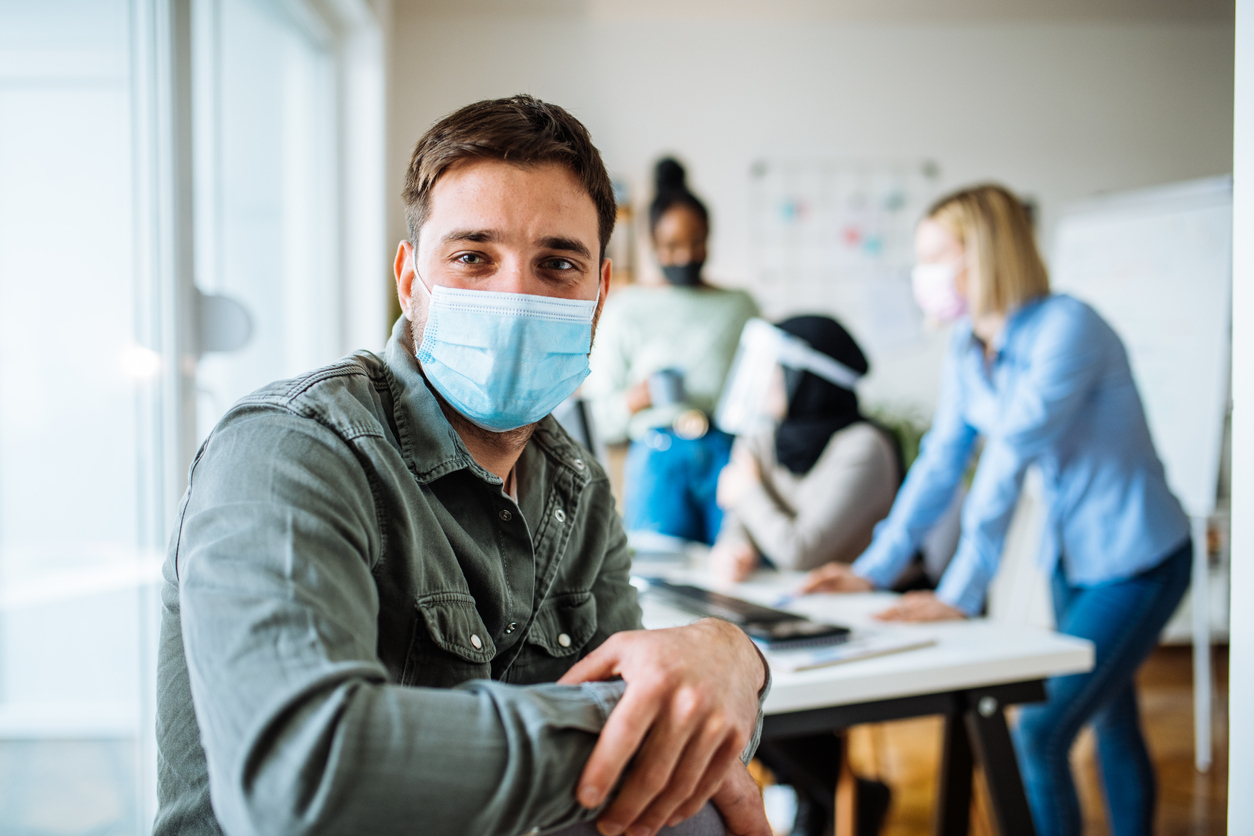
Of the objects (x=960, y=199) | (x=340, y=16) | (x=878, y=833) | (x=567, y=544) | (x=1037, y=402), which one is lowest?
(x=878, y=833)

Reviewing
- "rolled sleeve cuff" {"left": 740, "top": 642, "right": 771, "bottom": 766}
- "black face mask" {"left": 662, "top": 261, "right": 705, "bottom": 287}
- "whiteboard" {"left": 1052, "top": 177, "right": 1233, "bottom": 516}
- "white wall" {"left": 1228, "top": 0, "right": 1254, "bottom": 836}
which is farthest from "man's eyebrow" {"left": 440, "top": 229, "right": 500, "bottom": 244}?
"whiteboard" {"left": 1052, "top": 177, "right": 1233, "bottom": 516}

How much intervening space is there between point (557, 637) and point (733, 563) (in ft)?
2.64

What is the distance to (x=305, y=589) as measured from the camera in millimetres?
572

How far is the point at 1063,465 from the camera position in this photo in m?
1.75

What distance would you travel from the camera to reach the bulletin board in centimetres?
384

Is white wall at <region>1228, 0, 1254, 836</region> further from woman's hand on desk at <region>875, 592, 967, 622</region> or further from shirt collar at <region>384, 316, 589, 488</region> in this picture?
shirt collar at <region>384, 316, 589, 488</region>

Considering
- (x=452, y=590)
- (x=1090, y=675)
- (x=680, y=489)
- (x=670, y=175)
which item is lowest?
(x=1090, y=675)

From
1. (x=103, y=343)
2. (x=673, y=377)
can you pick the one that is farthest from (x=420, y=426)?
(x=673, y=377)

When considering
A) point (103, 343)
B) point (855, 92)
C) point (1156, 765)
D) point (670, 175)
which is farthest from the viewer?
point (855, 92)

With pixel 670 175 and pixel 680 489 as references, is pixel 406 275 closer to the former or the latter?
pixel 680 489

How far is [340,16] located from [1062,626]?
2606mm

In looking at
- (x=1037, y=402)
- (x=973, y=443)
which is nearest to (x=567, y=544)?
(x=1037, y=402)

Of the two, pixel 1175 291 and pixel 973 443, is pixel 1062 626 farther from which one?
pixel 1175 291

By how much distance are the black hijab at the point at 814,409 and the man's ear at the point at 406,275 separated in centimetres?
138
